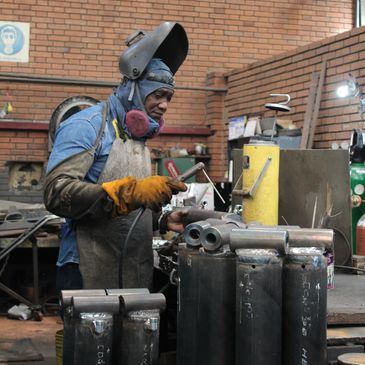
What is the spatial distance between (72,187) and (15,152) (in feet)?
22.4

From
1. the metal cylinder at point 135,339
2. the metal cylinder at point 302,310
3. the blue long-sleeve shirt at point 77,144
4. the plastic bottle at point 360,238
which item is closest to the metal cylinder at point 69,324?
the metal cylinder at point 135,339

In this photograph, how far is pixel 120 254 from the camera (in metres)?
2.97

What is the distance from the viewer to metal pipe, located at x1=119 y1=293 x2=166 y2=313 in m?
1.94

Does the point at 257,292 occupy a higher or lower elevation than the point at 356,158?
lower

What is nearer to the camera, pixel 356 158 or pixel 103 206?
pixel 103 206

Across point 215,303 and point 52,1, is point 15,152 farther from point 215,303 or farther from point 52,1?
point 215,303

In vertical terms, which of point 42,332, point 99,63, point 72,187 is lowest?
point 42,332

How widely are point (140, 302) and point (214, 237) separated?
0.95 ft

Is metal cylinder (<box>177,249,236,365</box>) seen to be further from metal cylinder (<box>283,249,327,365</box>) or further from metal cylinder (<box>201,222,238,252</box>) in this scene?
metal cylinder (<box>283,249,327,365</box>)

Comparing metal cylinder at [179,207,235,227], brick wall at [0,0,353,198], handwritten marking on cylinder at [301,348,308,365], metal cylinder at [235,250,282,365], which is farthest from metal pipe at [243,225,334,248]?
brick wall at [0,0,353,198]

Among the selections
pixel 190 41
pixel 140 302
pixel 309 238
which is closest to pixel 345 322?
pixel 309 238

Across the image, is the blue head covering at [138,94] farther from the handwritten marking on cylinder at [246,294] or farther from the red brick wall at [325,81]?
the red brick wall at [325,81]

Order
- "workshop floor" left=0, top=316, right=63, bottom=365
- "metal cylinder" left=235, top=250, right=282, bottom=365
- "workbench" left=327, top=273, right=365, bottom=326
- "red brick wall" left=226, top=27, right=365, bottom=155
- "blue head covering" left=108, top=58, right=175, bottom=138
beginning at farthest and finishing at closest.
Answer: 1. "red brick wall" left=226, top=27, right=365, bottom=155
2. "workshop floor" left=0, top=316, right=63, bottom=365
3. "blue head covering" left=108, top=58, right=175, bottom=138
4. "workbench" left=327, top=273, right=365, bottom=326
5. "metal cylinder" left=235, top=250, right=282, bottom=365

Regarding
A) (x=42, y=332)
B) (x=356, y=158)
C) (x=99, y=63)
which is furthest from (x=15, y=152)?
(x=356, y=158)
